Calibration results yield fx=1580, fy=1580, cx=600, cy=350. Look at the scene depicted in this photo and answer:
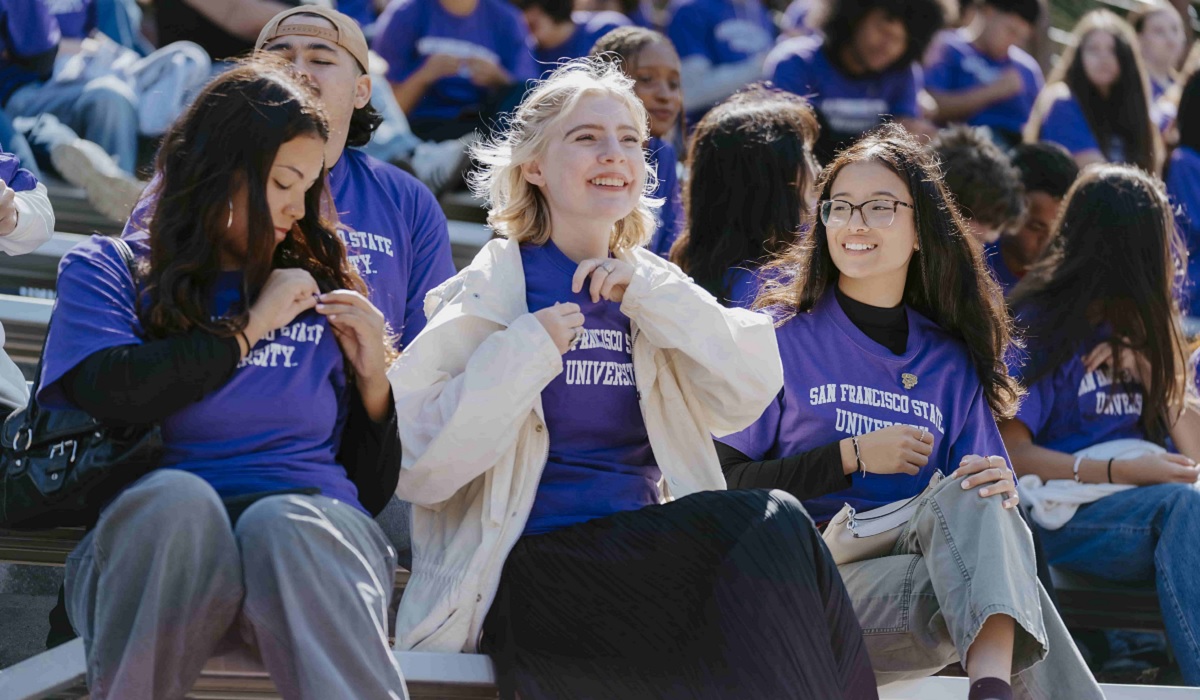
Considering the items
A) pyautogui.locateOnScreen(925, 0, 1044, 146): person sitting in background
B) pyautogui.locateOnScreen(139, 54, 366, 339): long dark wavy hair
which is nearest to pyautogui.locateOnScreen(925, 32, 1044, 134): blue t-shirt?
pyautogui.locateOnScreen(925, 0, 1044, 146): person sitting in background

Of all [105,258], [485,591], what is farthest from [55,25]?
[485,591]

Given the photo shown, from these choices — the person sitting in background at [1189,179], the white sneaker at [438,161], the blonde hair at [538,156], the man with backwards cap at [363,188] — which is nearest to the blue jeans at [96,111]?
the white sneaker at [438,161]

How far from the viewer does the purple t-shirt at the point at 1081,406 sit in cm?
381

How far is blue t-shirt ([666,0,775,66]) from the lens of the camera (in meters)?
6.09

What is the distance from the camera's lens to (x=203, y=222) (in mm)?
→ 2492

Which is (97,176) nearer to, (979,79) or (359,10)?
(359,10)

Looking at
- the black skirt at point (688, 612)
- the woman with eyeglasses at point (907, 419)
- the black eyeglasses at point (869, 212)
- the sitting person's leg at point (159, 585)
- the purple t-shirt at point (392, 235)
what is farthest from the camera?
the purple t-shirt at point (392, 235)

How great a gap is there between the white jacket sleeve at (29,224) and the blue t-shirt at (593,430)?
0.96 meters

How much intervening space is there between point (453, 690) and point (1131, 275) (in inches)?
84.5

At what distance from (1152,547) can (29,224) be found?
2498mm

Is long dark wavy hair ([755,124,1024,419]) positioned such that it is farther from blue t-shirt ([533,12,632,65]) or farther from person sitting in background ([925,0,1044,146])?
person sitting in background ([925,0,1044,146])

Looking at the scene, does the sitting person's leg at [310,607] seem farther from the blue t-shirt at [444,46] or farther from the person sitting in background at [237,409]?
the blue t-shirt at [444,46]

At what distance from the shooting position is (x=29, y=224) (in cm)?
301

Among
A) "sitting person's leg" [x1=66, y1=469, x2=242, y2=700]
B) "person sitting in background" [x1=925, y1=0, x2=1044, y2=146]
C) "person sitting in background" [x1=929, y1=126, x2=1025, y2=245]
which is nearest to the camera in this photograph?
"sitting person's leg" [x1=66, y1=469, x2=242, y2=700]
